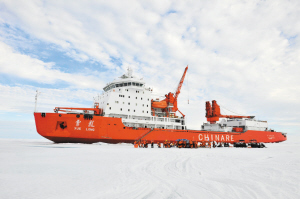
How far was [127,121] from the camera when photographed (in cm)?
2322

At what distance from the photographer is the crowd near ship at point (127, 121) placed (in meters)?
19.9

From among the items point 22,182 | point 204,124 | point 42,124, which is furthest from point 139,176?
point 204,124

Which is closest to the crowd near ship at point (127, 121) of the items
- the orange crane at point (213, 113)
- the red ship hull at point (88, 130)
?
the red ship hull at point (88, 130)

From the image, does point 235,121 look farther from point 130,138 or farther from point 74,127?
point 74,127

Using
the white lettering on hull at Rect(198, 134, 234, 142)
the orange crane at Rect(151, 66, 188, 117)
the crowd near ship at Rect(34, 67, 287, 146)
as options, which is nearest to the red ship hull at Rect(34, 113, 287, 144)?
the crowd near ship at Rect(34, 67, 287, 146)

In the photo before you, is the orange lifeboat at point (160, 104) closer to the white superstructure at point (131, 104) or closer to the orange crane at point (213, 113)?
the white superstructure at point (131, 104)

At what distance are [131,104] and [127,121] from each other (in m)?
2.54

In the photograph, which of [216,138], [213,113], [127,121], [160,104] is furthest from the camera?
[213,113]

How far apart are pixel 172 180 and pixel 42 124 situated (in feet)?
61.8

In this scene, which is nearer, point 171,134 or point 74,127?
point 74,127

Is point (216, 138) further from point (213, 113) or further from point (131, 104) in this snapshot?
point (131, 104)

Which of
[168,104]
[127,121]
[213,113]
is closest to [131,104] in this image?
[127,121]

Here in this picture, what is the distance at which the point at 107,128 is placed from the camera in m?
21.1

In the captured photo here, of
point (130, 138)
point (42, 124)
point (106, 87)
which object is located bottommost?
point (130, 138)
